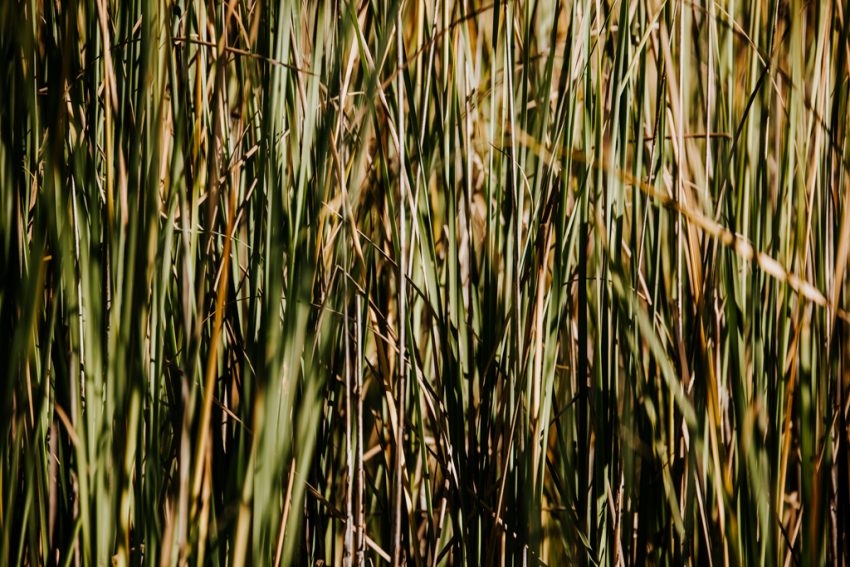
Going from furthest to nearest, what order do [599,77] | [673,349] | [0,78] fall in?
[673,349] → [599,77] → [0,78]

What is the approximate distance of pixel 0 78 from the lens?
1.64 feet

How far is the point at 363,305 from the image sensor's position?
0.64 meters

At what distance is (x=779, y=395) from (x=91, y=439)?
0.60 metres

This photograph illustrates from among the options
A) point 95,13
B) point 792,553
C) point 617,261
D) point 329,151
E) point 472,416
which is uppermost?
point 95,13

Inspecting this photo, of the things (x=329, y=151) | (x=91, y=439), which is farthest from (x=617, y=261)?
(x=91, y=439)

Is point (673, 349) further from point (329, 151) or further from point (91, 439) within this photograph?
point (91, 439)

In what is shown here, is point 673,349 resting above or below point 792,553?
above

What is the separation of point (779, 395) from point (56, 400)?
0.66 metres

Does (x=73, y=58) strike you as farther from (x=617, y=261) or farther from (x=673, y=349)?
(x=673, y=349)

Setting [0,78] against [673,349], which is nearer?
[0,78]

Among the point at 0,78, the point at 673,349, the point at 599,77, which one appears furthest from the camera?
the point at 673,349

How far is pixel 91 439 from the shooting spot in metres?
0.52

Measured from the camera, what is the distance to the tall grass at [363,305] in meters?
0.50

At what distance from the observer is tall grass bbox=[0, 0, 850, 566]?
502 millimetres
